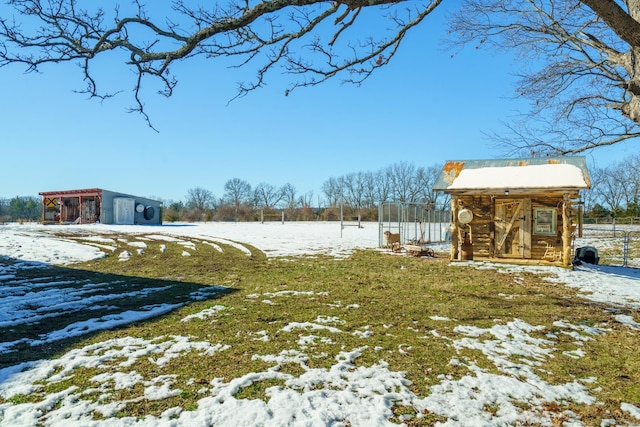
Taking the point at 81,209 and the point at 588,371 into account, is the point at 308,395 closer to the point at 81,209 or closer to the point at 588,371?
the point at 588,371

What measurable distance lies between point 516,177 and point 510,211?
1.37 metres

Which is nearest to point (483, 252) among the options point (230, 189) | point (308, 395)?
point (308, 395)

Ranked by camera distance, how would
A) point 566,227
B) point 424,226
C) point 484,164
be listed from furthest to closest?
point 424,226, point 484,164, point 566,227

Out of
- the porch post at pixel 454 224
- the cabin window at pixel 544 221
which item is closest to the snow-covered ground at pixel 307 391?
the porch post at pixel 454 224

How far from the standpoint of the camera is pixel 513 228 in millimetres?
13812

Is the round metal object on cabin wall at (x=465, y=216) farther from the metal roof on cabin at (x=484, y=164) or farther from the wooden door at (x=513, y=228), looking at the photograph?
the wooden door at (x=513, y=228)

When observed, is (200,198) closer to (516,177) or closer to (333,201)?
(333,201)

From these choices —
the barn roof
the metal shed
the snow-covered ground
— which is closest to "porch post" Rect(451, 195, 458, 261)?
the barn roof

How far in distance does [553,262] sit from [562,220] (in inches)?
58.8

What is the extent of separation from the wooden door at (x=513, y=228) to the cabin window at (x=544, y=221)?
229 mm

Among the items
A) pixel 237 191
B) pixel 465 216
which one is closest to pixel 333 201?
pixel 237 191

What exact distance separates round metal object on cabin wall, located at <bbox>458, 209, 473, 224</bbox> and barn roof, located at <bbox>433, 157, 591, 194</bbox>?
71cm

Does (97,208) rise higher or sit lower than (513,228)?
higher

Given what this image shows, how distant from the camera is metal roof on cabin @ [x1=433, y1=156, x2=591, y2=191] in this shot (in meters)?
13.8
